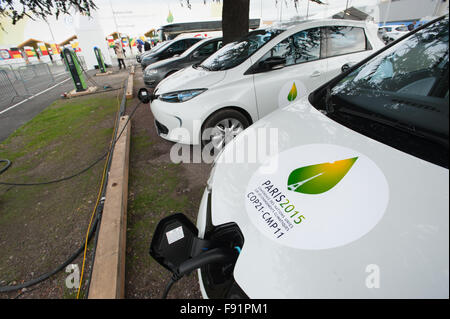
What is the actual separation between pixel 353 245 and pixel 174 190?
2193mm

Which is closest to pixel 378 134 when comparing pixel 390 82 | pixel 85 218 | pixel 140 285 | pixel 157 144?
pixel 390 82

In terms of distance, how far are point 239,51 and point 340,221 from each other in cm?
315

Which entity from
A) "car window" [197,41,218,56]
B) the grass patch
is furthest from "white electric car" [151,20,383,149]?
"car window" [197,41,218,56]

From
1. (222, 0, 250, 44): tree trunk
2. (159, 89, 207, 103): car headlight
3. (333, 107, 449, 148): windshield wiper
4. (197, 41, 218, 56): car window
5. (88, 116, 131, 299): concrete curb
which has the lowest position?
(88, 116, 131, 299): concrete curb

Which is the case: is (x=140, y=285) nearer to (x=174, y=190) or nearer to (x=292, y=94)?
(x=174, y=190)

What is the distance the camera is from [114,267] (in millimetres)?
1709

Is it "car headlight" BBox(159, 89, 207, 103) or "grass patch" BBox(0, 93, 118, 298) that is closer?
"grass patch" BBox(0, 93, 118, 298)

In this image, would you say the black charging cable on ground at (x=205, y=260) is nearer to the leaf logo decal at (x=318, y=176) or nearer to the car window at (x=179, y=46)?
the leaf logo decal at (x=318, y=176)

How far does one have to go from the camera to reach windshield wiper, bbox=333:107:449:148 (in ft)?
3.15

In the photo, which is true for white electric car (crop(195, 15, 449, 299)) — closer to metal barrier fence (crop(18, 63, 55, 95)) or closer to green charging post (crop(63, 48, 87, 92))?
green charging post (crop(63, 48, 87, 92))

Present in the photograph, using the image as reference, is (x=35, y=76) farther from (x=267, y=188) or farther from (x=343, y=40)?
(x=267, y=188)

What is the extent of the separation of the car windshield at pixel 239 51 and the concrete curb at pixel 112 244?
2.05 m

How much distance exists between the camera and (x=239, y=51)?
135 inches

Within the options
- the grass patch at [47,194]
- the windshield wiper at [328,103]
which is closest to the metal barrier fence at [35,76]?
the grass patch at [47,194]
